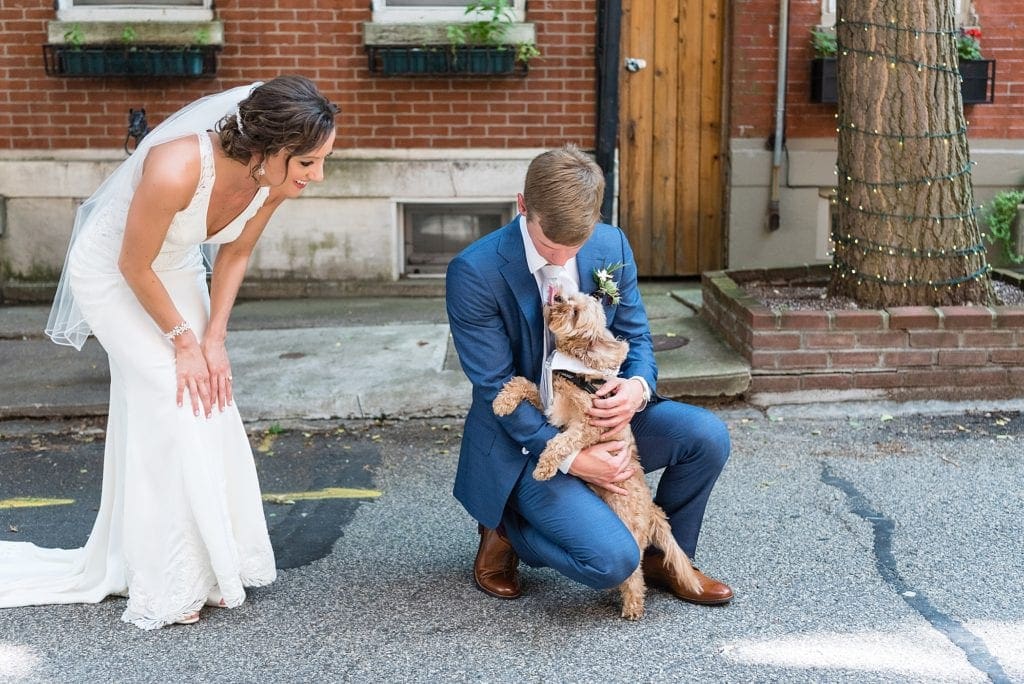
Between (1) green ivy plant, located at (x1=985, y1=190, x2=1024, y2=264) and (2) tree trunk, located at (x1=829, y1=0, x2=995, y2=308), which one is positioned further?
(1) green ivy plant, located at (x1=985, y1=190, x2=1024, y2=264)

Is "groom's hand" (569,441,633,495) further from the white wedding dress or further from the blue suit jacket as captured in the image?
the white wedding dress

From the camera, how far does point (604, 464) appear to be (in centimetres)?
376

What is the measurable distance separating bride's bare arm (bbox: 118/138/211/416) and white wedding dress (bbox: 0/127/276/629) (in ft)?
0.14

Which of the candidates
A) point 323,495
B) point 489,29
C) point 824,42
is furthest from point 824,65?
point 323,495

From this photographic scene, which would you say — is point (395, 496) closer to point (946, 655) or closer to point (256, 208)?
point (256, 208)

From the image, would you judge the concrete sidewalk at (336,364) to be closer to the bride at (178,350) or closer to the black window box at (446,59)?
the black window box at (446,59)

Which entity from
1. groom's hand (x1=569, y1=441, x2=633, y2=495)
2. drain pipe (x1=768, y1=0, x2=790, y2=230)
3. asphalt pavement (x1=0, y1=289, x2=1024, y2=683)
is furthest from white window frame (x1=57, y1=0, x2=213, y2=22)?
groom's hand (x1=569, y1=441, x2=633, y2=495)

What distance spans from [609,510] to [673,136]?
224 inches

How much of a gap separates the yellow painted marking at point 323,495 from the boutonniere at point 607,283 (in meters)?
1.79

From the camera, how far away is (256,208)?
4.04 metres

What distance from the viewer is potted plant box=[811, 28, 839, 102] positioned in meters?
8.55

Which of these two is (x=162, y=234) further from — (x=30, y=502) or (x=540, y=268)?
(x=30, y=502)

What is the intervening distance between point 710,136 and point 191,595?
629 centimetres

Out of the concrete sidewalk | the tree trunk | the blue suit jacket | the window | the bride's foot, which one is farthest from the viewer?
the window
